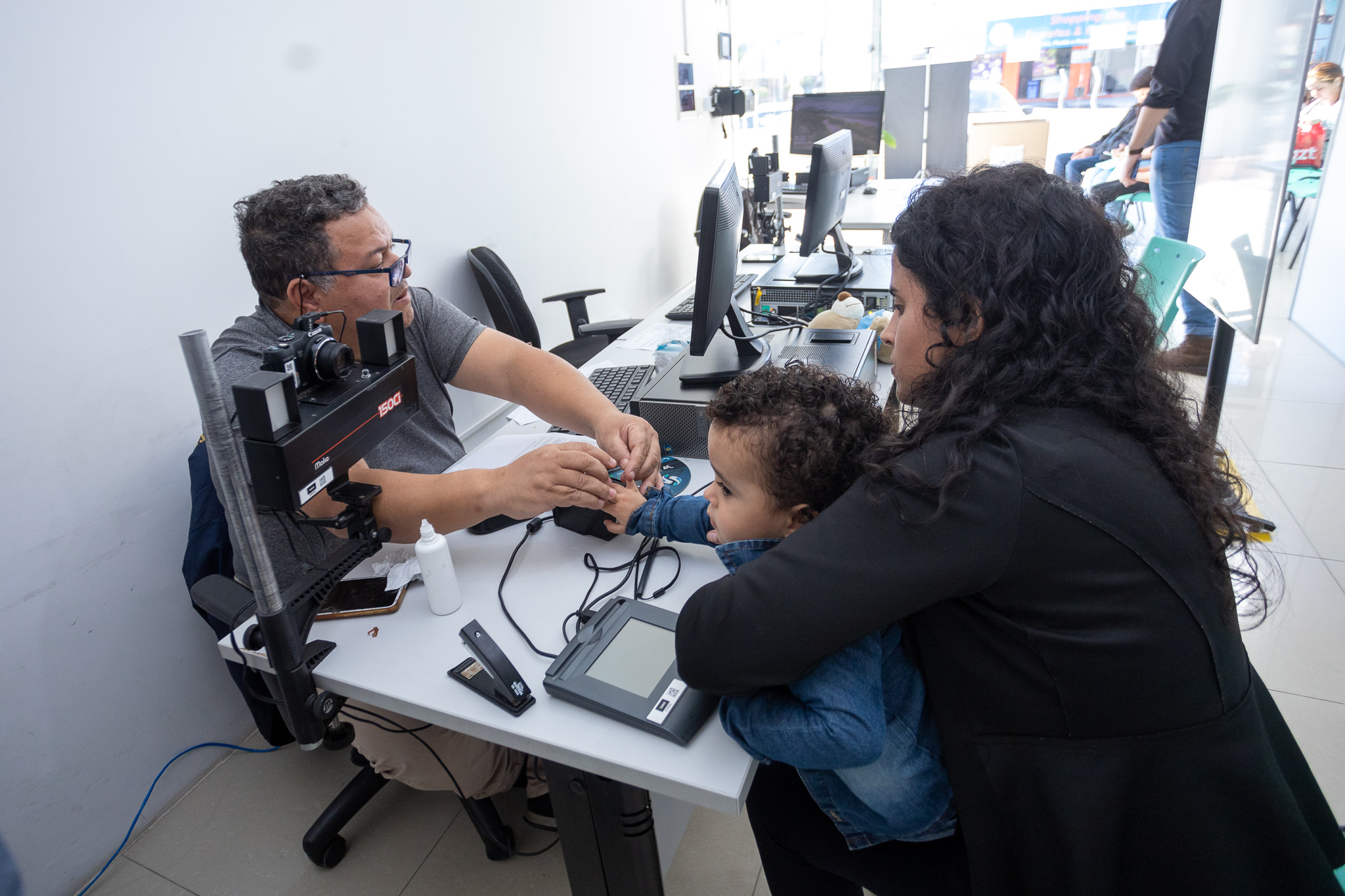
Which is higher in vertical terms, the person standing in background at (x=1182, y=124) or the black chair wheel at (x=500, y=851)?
the person standing in background at (x=1182, y=124)

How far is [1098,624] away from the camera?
28.4 inches

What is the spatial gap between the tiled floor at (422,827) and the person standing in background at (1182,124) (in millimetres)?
1689

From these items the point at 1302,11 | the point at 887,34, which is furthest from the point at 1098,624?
the point at 887,34

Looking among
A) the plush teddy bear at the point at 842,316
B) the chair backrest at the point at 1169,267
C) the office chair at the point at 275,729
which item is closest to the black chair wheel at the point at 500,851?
the office chair at the point at 275,729

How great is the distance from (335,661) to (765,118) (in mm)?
6117

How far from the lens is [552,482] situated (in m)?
1.20

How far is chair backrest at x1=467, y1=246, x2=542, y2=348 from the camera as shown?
7.97 ft

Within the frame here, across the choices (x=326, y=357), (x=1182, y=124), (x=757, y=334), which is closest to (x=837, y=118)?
(x=1182, y=124)

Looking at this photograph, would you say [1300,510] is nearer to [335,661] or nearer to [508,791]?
[508,791]

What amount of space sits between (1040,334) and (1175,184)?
3609 millimetres

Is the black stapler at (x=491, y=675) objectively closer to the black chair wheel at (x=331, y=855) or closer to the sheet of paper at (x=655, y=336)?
the black chair wheel at (x=331, y=855)

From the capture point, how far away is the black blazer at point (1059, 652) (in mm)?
699

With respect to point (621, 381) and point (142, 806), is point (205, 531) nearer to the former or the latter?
point (142, 806)

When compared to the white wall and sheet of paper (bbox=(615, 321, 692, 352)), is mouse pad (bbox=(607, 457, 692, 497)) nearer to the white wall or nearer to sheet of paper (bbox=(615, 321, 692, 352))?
sheet of paper (bbox=(615, 321, 692, 352))
